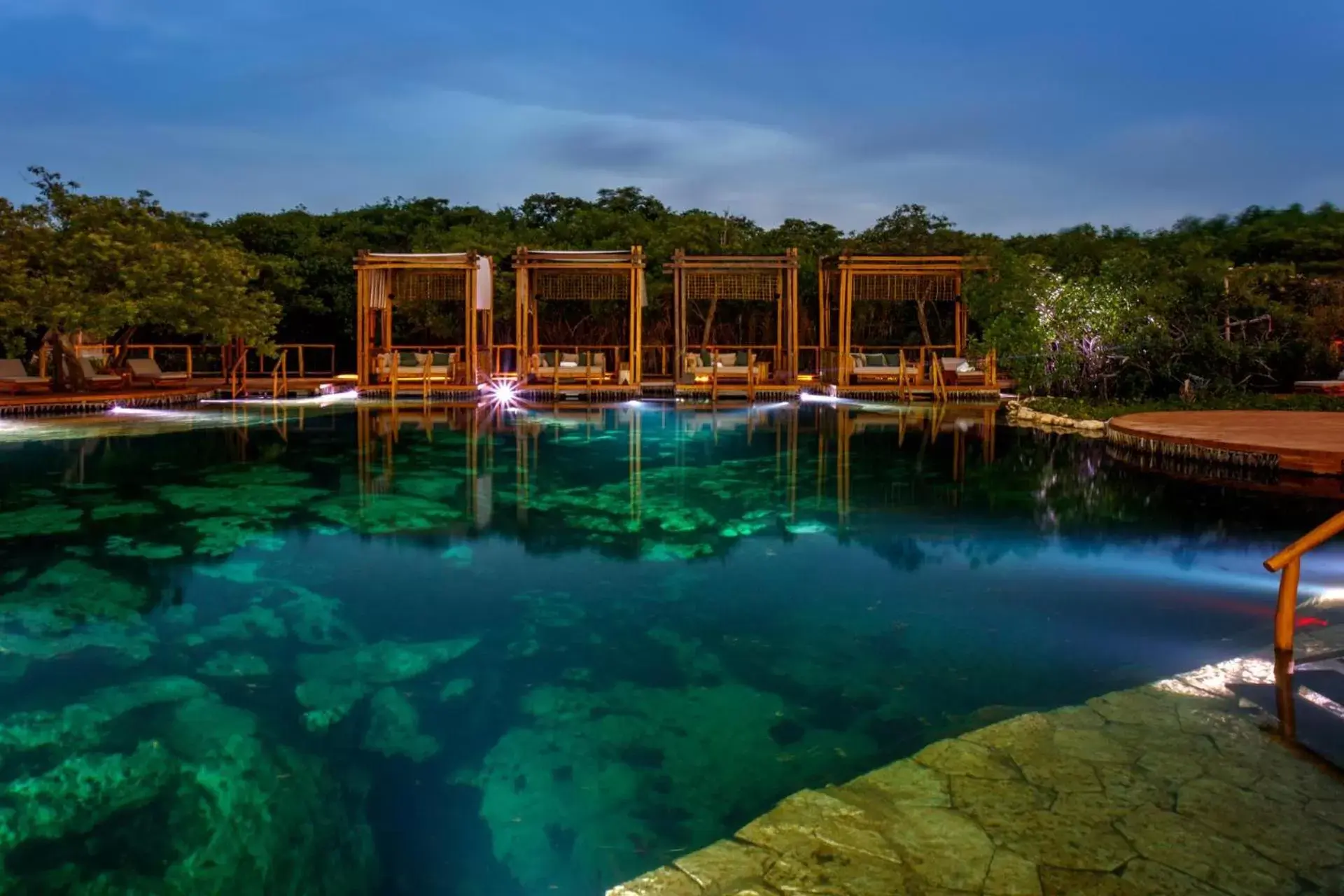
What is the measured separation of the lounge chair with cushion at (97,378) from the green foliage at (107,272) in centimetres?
115

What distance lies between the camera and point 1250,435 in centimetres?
888

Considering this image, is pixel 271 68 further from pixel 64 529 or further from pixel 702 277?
pixel 64 529

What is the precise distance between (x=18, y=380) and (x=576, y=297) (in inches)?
348

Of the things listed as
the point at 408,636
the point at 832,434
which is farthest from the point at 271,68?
the point at 408,636

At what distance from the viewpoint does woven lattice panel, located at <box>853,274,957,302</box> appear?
17.8m

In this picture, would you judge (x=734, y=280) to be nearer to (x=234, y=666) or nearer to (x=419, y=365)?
(x=419, y=365)

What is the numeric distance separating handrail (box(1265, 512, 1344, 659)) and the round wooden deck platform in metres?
4.79

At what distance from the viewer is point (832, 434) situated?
11641 mm

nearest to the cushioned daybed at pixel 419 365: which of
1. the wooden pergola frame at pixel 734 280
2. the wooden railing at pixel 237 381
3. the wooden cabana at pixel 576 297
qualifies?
the wooden cabana at pixel 576 297

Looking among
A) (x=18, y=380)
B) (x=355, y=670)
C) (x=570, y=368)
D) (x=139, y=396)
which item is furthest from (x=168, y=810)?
(x=18, y=380)

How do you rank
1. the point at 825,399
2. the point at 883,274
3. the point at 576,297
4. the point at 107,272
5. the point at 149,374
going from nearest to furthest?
the point at 107,272, the point at 825,399, the point at 883,274, the point at 149,374, the point at 576,297

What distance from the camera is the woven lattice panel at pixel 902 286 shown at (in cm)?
1784

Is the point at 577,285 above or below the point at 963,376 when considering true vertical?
above

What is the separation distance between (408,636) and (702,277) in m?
14.1
